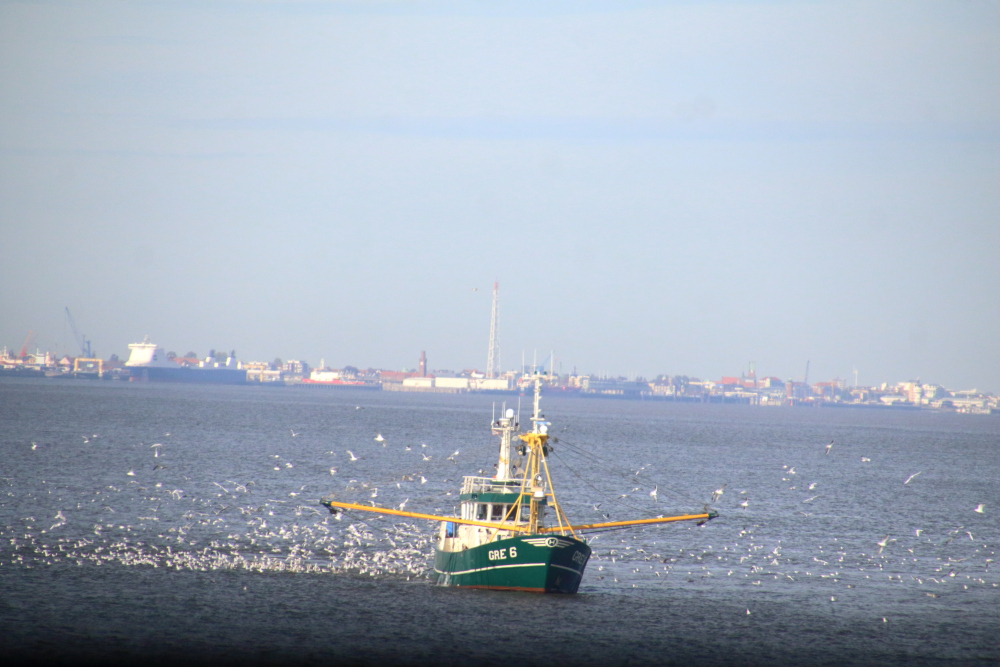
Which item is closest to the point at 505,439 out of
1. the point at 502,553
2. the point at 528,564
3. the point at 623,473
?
the point at 502,553

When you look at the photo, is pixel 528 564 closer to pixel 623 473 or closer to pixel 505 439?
pixel 505 439

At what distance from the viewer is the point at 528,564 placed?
1638 inches

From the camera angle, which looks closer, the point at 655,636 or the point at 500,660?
the point at 500,660

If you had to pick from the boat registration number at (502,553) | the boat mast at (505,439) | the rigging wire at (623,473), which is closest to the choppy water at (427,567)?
the rigging wire at (623,473)

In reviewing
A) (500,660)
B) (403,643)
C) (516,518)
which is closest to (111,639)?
(403,643)

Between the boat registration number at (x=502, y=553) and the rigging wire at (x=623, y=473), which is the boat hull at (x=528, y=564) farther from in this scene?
the rigging wire at (x=623, y=473)

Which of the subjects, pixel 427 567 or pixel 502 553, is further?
pixel 427 567

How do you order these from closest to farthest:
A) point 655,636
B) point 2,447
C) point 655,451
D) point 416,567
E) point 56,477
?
point 655,636
point 416,567
point 56,477
point 2,447
point 655,451

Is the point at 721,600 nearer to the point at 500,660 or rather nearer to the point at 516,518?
the point at 516,518

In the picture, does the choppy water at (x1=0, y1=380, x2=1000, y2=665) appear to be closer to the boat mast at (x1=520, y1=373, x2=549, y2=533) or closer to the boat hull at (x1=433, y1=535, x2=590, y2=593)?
the boat hull at (x1=433, y1=535, x2=590, y2=593)

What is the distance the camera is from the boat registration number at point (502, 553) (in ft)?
137

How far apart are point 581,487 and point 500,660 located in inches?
1872

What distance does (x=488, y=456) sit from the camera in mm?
101812

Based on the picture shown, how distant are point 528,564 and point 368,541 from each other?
15.7 meters
